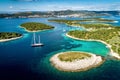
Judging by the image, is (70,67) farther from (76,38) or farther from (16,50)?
(76,38)

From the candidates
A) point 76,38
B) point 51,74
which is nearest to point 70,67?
point 51,74

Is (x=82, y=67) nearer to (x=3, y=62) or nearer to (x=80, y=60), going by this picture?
(x=80, y=60)

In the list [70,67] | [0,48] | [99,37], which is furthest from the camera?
[99,37]

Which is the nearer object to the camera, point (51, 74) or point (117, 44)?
point (51, 74)

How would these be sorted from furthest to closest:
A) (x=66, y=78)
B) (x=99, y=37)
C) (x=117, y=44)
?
(x=99, y=37) < (x=117, y=44) < (x=66, y=78)

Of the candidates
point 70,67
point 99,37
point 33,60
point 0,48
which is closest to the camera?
point 70,67

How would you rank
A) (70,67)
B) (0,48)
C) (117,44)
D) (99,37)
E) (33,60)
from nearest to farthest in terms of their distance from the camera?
(70,67), (33,60), (117,44), (0,48), (99,37)

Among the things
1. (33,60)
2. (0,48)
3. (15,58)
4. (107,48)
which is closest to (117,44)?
(107,48)

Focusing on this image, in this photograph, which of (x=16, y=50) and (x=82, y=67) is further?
(x=16, y=50)
